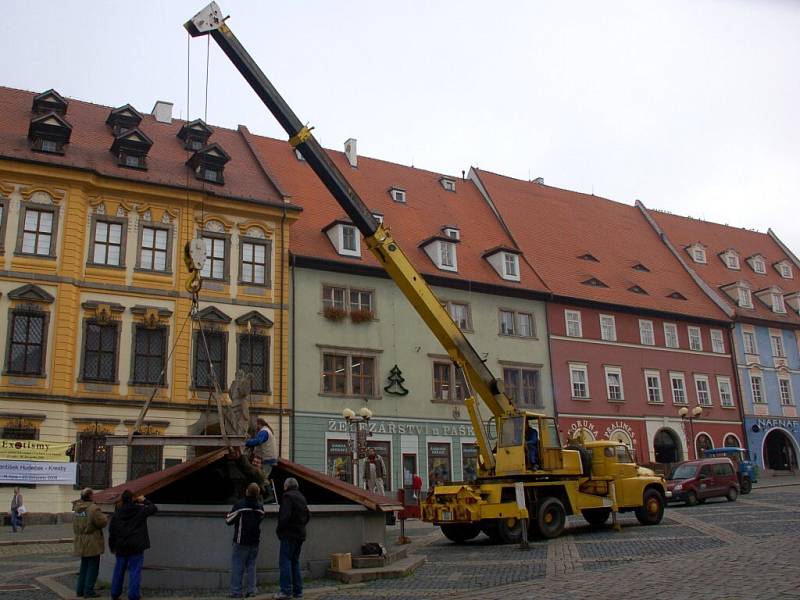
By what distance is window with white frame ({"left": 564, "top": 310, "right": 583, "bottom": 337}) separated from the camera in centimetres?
4153

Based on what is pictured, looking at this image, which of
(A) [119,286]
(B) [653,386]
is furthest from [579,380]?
(A) [119,286]

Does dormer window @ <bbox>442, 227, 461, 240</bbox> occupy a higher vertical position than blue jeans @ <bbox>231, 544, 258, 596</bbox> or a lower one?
higher

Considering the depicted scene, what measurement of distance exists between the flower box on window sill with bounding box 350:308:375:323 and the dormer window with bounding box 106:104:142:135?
39.1 ft

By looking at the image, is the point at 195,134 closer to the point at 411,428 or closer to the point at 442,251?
the point at 442,251

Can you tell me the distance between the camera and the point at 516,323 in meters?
39.9

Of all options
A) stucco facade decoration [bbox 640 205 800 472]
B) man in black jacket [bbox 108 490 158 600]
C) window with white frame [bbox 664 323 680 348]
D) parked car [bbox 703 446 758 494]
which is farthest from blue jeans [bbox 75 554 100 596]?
stucco facade decoration [bbox 640 205 800 472]

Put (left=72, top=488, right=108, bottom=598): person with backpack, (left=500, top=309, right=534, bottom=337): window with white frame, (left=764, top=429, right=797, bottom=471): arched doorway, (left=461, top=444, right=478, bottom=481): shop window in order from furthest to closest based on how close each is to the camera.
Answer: (left=764, top=429, right=797, bottom=471): arched doorway → (left=500, top=309, right=534, bottom=337): window with white frame → (left=461, top=444, right=478, bottom=481): shop window → (left=72, top=488, right=108, bottom=598): person with backpack

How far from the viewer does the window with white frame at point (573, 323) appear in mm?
41531

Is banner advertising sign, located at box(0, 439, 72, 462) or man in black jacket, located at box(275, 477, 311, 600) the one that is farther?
banner advertising sign, located at box(0, 439, 72, 462)

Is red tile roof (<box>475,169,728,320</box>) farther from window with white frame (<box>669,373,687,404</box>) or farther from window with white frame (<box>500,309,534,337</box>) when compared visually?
window with white frame (<box>669,373,687,404</box>)

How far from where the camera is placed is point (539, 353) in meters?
40.0

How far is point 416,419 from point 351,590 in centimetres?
2251

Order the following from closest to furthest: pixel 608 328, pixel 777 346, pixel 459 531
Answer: pixel 459 531 → pixel 608 328 → pixel 777 346

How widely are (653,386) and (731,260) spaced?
14.7 meters
